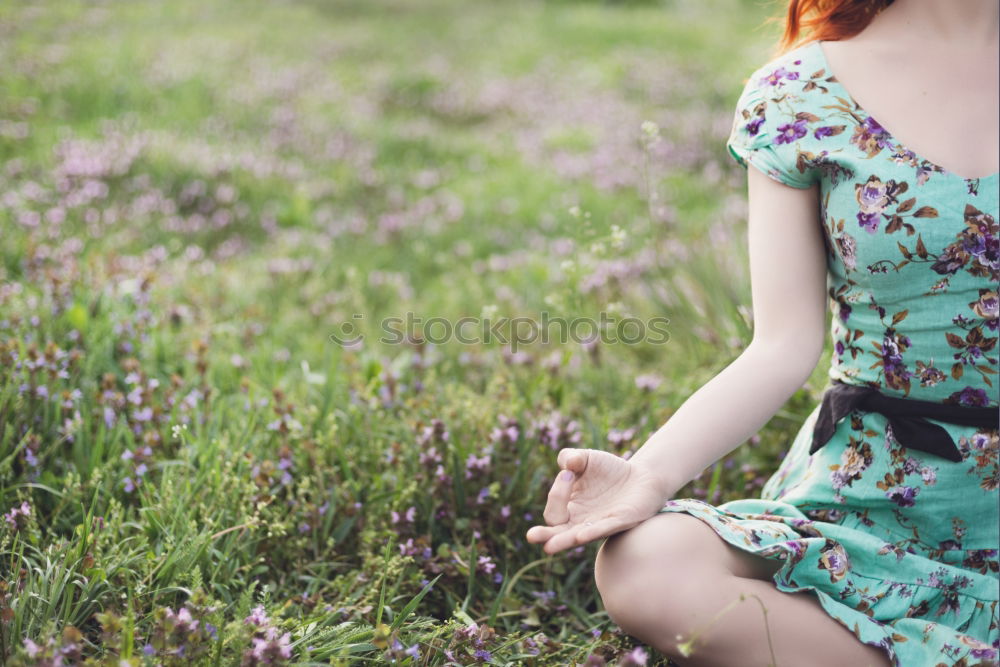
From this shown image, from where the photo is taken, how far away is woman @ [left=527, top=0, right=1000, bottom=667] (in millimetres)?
1740

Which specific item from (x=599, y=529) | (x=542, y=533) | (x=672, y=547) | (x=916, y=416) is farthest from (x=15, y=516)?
(x=916, y=416)

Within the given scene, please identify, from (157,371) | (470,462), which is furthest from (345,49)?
(470,462)

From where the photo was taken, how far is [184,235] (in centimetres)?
489

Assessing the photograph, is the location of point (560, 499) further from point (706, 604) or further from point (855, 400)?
point (855, 400)

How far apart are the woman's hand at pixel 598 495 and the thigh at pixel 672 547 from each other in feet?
0.10

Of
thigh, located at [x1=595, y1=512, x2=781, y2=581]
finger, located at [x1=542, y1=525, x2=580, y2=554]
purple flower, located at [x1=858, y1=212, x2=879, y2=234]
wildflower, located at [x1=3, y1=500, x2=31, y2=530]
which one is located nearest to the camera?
finger, located at [x1=542, y1=525, x2=580, y2=554]

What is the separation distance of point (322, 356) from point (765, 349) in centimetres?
215

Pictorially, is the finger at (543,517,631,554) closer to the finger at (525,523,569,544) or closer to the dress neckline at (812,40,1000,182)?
the finger at (525,523,569,544)

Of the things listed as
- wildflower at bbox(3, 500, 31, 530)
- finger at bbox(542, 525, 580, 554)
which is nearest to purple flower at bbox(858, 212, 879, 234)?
finger at bbox(542, 525, 580, 554)

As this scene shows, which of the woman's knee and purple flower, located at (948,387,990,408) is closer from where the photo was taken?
the woman's knee

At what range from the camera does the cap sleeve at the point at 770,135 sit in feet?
6.26

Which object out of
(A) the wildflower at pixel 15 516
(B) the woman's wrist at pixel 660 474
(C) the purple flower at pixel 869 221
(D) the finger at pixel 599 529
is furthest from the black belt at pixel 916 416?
(A) the wildflower at pixel 15 516

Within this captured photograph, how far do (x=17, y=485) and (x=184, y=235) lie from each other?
2.82m

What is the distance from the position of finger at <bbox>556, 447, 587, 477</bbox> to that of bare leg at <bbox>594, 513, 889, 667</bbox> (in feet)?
0.58
